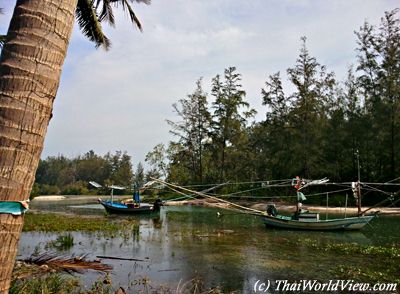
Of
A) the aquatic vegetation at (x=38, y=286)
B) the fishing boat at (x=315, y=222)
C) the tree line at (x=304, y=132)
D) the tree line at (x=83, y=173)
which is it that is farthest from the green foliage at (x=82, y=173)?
the aquatic vegetation at (x=38, y=286)

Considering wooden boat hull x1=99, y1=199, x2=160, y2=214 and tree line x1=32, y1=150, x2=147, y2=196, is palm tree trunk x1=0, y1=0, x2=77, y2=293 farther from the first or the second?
tree line x1=32, y1=150, x2=147, y2=196

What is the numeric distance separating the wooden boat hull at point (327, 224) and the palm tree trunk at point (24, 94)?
18167mm

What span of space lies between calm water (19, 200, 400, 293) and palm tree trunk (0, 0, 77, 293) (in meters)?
7.36

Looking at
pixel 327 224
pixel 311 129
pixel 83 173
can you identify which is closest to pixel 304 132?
pixel 311 129

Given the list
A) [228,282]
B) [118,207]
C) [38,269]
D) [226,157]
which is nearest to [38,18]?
[38,269]

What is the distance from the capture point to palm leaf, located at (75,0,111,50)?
13453mm

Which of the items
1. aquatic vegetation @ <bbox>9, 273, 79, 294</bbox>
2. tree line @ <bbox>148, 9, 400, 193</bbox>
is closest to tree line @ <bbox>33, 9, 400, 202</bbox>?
tree line @ <bbox>148, 9, 400, 193</bbox>

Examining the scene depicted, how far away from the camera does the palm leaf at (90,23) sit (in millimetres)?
13453

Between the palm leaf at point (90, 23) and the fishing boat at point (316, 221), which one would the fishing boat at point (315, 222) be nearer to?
the fishing boat at point (316, 221)

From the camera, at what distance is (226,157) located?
4950cm

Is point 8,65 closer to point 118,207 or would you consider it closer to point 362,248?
point 362,248

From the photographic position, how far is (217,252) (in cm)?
1316

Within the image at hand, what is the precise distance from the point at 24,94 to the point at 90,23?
13.4 m

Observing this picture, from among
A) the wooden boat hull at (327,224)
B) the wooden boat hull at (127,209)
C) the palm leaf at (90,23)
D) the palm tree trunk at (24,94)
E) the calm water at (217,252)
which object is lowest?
the calm water at (217,252)
